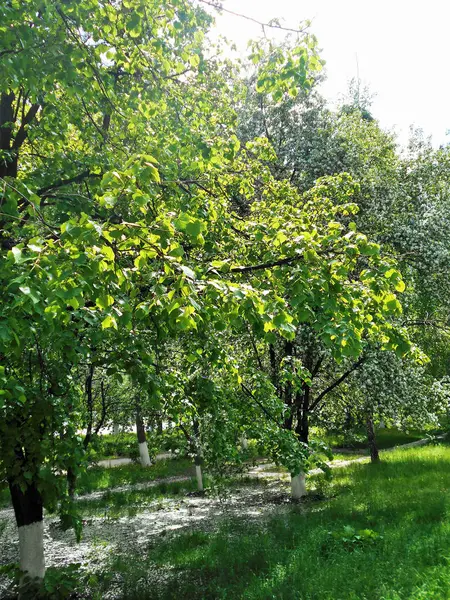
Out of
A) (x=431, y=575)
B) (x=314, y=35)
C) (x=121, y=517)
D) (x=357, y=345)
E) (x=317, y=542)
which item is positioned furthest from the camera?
(x=121, y=517)

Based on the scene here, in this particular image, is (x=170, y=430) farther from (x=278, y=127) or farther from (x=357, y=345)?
(x=278, y=127)

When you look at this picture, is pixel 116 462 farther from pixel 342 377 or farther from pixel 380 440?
pixel 342 377

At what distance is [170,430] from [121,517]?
225 inches

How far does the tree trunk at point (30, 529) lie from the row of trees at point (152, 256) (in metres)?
0.03

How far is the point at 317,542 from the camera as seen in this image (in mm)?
9570

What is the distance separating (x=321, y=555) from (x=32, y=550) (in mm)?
5327

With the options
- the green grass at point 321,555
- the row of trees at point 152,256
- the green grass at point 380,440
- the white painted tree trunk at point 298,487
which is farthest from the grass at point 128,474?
the row of trees at point 152,256

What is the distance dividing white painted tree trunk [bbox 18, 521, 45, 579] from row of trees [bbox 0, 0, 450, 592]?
0.10 feet

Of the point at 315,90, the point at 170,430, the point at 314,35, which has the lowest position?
the point at 170,430

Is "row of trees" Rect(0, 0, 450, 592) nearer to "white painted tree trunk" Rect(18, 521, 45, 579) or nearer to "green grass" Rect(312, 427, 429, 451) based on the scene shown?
"white painted tree trunk" Rect(18, 521, 45, 579)

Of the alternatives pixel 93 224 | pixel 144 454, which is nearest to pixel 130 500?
pixel 144 454

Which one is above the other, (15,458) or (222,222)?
(222,222)

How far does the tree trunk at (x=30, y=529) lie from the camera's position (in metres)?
8.15

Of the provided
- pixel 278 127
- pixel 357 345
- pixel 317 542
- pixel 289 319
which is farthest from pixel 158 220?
pixel 278 127
